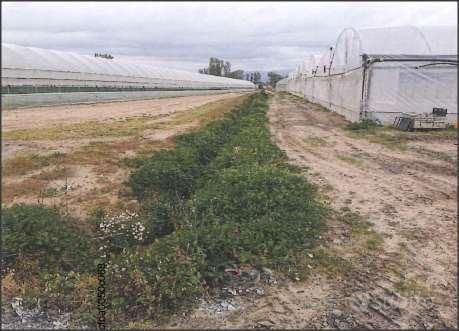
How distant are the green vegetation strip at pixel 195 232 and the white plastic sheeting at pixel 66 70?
1978cm

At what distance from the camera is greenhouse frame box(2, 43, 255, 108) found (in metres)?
25.1

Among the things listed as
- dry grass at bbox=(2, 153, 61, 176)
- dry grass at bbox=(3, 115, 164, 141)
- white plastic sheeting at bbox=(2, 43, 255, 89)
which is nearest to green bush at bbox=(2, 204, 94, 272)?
dry grass at bbox=(2, 153, 61, 176)

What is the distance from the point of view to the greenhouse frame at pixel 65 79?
25.1 meters

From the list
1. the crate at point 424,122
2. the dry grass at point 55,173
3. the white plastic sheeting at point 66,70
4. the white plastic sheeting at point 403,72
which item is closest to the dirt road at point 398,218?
the crate at point 424,122

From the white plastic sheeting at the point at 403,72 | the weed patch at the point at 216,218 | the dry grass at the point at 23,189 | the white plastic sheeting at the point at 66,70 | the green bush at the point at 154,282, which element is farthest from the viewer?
the white plastic sheeting at the point at 66,70

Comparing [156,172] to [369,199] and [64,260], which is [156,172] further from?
[369,199]

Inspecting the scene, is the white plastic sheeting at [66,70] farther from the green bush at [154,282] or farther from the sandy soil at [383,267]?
the green bush at [154,282]

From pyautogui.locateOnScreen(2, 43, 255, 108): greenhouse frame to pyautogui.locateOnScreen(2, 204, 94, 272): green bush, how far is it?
1365 centimetres

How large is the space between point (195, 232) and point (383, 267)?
2.27m

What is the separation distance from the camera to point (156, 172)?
27.4 feet

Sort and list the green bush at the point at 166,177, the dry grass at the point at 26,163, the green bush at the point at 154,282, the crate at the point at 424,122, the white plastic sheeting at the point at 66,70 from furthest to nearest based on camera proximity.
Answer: the white plastic sheeting at the point at 66,70 < the crate at the point at 424,122 < the dry grass at the point at 26,163 < the green bush at the point at 166,177 < the green bush at the point at 154,282

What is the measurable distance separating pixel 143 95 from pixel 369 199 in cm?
3776

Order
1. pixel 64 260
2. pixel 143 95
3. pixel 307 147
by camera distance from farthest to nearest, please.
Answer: pixel 143 95 → pixel 307 147 → pixel 64 260

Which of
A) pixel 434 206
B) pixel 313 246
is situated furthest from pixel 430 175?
pixel 313 246
